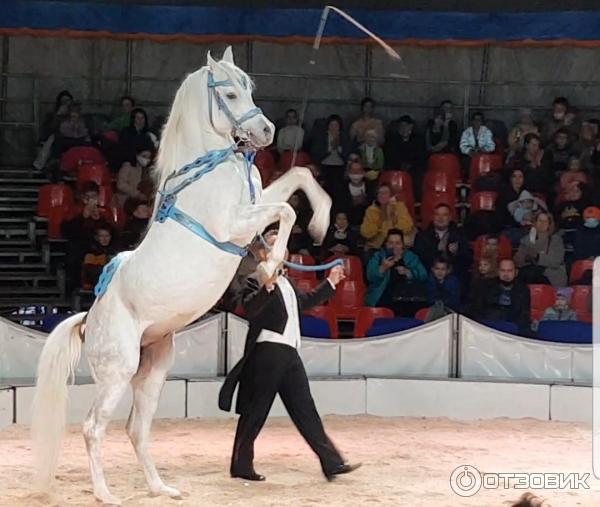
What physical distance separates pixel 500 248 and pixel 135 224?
4.07 metres

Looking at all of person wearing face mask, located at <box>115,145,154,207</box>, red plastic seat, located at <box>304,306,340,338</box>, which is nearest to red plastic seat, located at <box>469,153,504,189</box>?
red plastic seat, located at <box>304,306,340,338</box>

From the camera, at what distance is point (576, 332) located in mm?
10406

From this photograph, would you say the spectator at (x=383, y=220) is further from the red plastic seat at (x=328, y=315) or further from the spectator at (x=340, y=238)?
the red plastic seat at (x=328, y=315)

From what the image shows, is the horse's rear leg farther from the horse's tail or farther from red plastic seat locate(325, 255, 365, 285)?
red plastic seat locate(325, 255, 365, 285)

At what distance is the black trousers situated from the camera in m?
6.96

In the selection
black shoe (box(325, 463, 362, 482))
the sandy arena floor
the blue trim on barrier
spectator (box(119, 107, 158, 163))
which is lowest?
the sandy arena floor

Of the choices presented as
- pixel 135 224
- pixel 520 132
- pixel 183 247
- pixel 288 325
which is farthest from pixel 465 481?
pixel 520 132

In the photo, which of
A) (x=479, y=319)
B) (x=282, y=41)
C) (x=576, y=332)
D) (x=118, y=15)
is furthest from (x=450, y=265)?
(x=118, y=15)

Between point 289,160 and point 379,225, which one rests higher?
point 289,160

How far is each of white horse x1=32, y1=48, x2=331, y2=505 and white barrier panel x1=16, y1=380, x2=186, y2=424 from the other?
2399mm

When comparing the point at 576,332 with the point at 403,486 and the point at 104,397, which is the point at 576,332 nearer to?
the point at 403,486

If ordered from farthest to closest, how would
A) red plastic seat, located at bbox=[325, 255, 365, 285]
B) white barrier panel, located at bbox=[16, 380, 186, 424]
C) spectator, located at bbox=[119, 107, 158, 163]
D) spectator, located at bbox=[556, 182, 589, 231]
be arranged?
spectator, located at bbox=[119, 107, 158, 163]
spectator, located at bbox=[556, 182, 589, 231]
red plastic seat, located at bbox=[325, 255, 365, 285]
white barrier panel, located at bbox=[16, 380, 186, 424]

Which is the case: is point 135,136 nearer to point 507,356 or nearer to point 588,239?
point 588,239

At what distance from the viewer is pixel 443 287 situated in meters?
11.6
